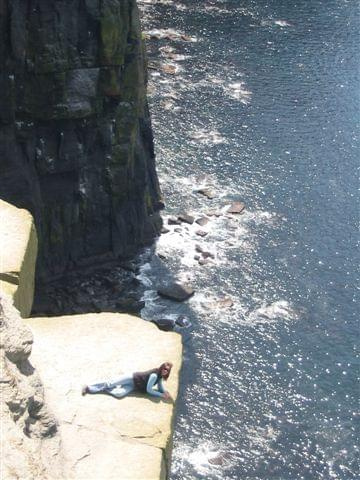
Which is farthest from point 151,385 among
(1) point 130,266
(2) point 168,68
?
(2) point 168,68

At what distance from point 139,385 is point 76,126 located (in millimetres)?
43705

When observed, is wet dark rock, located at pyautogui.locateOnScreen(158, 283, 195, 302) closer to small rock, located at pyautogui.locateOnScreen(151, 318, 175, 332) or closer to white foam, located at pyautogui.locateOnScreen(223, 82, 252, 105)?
small rock, located at pyautogui.locateOnScreen(151, 318, 175, 332)

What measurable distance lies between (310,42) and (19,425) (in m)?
87.6

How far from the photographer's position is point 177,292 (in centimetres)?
5831

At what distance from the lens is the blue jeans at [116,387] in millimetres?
13820

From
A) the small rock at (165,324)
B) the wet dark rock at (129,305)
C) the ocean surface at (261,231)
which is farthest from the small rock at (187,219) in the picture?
the small rock at (165,324)

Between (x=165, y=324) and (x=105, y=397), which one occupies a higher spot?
(x=105, y=397)

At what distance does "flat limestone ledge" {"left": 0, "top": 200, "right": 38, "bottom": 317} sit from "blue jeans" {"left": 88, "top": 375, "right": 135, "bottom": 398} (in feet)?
6.26

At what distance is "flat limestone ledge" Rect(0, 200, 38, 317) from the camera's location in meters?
13.8

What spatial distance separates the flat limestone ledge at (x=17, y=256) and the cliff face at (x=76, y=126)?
36.5 meters

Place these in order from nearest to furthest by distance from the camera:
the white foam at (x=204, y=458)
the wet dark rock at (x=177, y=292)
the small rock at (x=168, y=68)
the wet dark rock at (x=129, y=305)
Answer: the white foam at (x=204, y=458) → the wet dark rock at (x=129, y=305) → the wet dark rock at (x=177, y=292) → the small rock at (x=168, y=68)

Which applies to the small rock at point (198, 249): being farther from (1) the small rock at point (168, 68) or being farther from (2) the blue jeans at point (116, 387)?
(2) the blue jeans at point (116, 387)

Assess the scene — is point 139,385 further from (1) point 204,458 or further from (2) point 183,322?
(2) point 183,322

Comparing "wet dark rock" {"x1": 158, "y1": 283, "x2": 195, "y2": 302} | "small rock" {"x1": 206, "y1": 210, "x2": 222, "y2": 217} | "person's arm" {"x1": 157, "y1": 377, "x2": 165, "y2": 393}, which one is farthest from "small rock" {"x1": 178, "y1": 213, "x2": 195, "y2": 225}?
"person's arm" {"x1": 157, "y1": 377, "x2": 165, "y2": 393}
